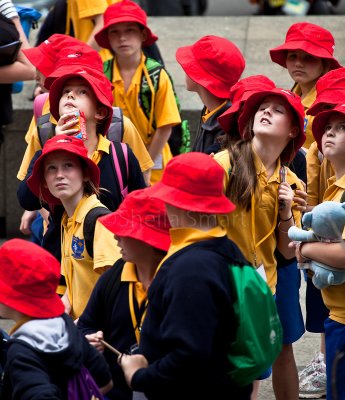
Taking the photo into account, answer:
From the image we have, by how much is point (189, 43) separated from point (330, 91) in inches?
221

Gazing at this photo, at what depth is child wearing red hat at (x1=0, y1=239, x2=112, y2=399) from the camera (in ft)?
14.9

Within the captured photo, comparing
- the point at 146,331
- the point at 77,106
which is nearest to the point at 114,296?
the point at 146,331

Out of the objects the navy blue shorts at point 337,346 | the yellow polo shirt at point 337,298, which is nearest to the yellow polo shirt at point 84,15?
the yellow polo shirt at point 337,298

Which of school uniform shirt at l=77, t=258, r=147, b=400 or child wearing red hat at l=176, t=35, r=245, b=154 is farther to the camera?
child wearing red hat at l=176, t=35, r=245, b=154

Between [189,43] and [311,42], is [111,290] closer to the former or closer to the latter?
[311,42]

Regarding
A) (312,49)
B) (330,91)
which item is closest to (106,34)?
(312,49)

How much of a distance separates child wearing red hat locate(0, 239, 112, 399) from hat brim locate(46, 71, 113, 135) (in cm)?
200

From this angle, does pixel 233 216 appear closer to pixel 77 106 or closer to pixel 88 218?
pixel 88 218

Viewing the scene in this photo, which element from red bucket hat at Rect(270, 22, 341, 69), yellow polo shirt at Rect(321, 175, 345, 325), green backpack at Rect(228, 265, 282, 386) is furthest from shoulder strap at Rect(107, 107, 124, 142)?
green backpack at Rect(228, 265, 282, 386)

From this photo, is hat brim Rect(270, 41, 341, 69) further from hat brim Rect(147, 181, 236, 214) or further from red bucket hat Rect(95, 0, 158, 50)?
hat brim Rect(147, 181, 236, 214)

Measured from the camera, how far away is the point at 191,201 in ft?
15.1

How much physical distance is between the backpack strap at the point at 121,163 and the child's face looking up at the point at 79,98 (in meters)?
0.25

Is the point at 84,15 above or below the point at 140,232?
below

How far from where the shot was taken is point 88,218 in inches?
229
